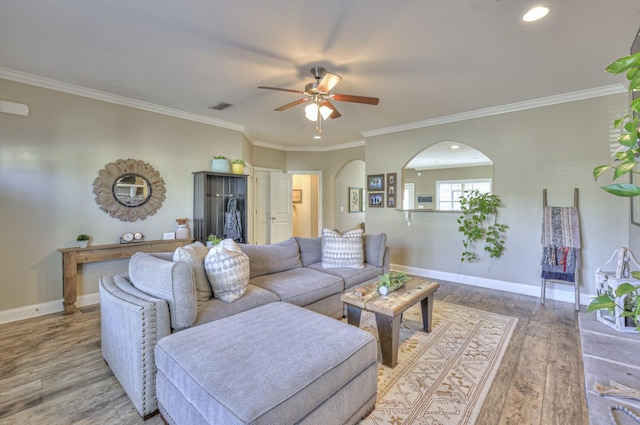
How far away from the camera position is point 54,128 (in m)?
3.43

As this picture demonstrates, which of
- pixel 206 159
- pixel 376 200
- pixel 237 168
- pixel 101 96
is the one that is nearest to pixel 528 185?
pixel 376 200

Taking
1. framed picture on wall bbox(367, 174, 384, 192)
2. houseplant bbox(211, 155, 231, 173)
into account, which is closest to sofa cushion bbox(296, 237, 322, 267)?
houseplant bbox(211, 155, 231, 173)

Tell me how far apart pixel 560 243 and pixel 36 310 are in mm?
6417

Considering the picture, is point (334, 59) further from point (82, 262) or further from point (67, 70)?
point (82, 262)

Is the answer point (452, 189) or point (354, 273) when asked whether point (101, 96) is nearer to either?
point (354, 273)

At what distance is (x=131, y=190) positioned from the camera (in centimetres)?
401

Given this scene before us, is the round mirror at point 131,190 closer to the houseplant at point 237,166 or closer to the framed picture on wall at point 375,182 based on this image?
the houseplant at point 237,166

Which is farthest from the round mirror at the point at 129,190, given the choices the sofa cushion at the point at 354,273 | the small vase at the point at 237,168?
the sofa cushion at the point at 354,273

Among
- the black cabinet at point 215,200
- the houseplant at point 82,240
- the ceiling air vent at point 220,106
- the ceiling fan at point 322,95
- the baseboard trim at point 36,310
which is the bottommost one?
the baseboard trim at point 36,310

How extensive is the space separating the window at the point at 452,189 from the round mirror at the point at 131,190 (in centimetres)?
863

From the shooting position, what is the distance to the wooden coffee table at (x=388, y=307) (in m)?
2.25

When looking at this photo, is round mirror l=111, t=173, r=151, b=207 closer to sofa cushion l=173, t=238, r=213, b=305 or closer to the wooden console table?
the wooden console table

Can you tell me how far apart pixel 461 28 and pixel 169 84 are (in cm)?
315

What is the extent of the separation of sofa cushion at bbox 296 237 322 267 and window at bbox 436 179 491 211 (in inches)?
279
